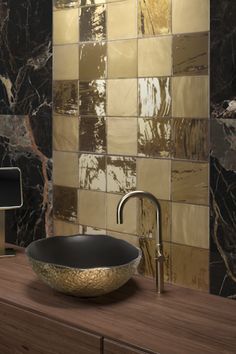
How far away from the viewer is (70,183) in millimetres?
2504

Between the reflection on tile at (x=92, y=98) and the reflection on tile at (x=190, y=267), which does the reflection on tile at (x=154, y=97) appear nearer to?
the reflection on tile at (x=92, y=98)

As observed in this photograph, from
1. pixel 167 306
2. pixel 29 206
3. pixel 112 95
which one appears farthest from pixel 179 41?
pixel 29 206

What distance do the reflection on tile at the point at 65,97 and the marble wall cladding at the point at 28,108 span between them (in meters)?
0.04

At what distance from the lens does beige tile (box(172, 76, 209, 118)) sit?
2.02 m

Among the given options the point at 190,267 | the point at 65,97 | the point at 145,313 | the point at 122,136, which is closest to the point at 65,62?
the point at 65,97

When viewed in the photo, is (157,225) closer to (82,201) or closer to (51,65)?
(82,201)

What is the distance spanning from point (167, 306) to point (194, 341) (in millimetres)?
296

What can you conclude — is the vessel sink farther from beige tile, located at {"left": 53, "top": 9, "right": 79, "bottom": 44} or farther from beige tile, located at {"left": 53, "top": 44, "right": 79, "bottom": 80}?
beige tile, located at {"left": 53, "top": 9, "right": 79, "bottom": 44}

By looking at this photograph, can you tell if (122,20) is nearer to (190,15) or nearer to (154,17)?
(154,17)

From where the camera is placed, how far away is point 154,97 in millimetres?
2172

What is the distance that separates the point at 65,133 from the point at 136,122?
1.32 ft

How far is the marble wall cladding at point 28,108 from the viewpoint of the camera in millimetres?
2566

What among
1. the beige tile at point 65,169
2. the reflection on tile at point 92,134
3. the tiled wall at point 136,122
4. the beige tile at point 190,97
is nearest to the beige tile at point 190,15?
the tiled wall at point 136,122

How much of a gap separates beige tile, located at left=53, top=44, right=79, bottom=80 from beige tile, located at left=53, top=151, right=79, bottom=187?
332mm
